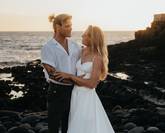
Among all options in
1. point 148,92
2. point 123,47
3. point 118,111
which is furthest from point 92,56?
point 123,47

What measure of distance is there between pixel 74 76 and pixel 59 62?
266 mm

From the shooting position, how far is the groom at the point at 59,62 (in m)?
6.24

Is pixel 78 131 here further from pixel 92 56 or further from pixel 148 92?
pixel 148 92

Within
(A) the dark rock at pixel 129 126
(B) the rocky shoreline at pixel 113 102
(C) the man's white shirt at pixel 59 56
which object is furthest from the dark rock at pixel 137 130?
(C) the man's white shirt at pixel 59 56

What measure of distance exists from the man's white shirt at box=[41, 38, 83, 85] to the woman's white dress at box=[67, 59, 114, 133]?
0.09 m

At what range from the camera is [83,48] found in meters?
6.47

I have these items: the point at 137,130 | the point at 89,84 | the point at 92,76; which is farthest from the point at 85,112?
the point at 137,130

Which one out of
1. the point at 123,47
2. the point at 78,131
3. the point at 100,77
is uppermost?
the point at 100,77

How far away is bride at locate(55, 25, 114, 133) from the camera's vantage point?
243 inches

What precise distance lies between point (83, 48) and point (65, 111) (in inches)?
32.9

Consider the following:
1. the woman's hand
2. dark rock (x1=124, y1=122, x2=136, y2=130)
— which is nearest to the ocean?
the woman's hand

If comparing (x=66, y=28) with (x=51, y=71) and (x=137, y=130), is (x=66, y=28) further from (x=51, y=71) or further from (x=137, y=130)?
(x=137, y=130)

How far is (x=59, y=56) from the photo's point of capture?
6297mm

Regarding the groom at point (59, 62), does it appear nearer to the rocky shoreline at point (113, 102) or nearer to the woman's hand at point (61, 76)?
the woman's hand at point (61, 76)
